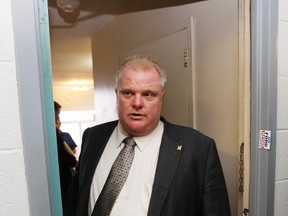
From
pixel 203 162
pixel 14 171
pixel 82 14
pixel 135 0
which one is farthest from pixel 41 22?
pixel 82 14

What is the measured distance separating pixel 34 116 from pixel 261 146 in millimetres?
811

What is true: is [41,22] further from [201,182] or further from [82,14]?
[82,14]

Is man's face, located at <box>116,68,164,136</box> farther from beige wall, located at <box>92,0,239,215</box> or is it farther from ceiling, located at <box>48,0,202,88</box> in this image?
ceiling, located at <box>48,0,202,88</box>

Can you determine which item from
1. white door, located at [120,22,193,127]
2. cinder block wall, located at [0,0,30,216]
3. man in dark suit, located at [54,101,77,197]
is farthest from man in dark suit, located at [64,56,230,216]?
man in dark suit, located at [54,101,77,197]

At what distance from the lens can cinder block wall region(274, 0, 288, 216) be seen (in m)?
0.96

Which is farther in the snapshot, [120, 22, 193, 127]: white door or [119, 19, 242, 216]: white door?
[120, 22, 193, 127]: white door

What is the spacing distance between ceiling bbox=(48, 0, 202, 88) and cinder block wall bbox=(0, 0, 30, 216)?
116 cm

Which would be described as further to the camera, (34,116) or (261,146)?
(261,146)

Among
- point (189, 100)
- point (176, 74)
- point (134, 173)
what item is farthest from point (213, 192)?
point (176, 74)

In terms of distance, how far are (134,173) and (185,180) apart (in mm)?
223

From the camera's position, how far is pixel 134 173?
43.5 inches

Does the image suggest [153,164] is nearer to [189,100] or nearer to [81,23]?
[189,100]

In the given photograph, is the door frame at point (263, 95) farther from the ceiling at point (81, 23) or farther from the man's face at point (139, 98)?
the ceiling at point (81, 23)

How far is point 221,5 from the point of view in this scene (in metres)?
1.28
